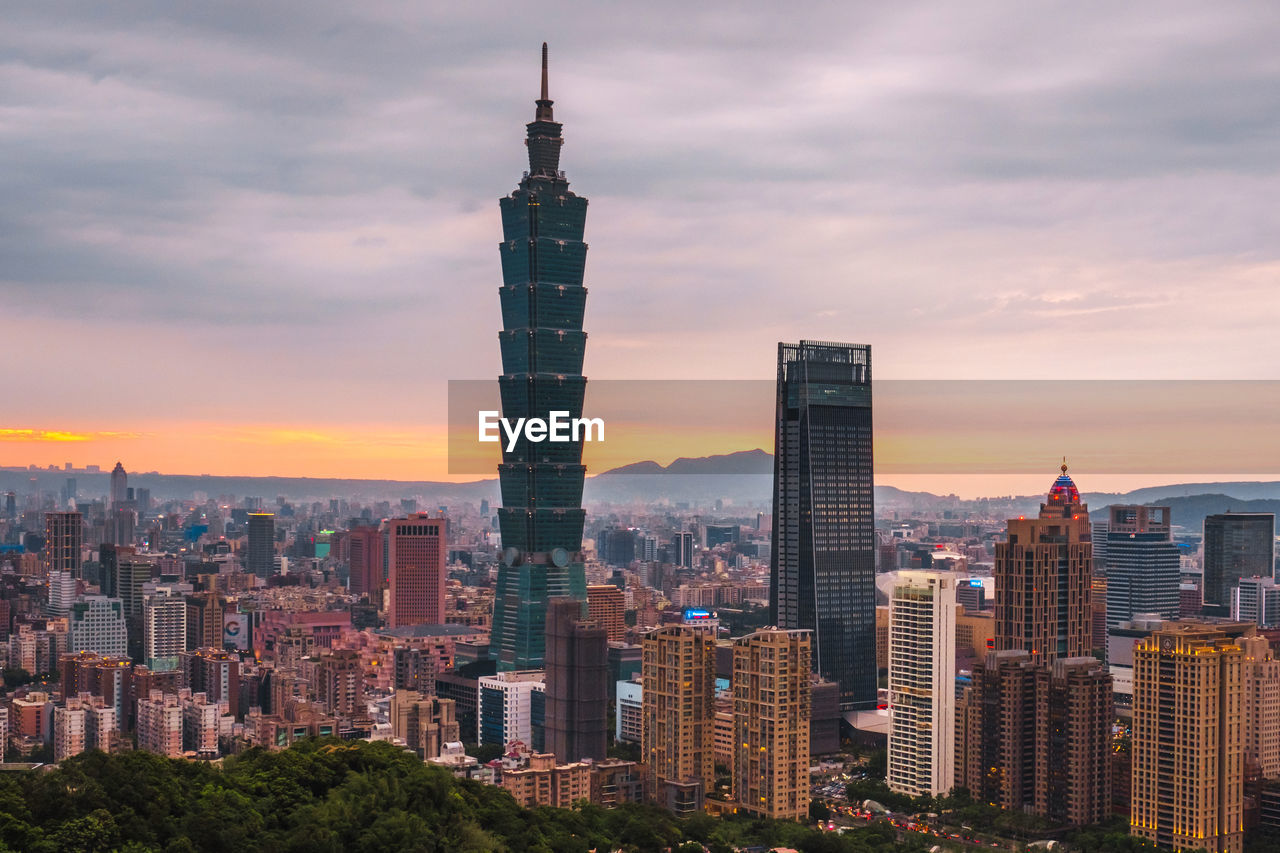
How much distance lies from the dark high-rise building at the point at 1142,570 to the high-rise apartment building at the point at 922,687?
88.6 feet

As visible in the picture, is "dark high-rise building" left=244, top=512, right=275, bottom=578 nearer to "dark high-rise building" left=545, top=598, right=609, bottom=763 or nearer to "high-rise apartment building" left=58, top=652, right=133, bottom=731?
"high-rise apartment building" left=58, top=652, right=133, bottom=731

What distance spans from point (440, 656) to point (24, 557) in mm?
31385

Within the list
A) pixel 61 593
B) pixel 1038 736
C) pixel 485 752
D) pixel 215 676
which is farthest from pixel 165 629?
pixel 1038 736

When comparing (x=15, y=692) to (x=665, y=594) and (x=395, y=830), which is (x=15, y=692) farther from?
(x=665, y=594)

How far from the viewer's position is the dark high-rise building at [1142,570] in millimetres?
61031

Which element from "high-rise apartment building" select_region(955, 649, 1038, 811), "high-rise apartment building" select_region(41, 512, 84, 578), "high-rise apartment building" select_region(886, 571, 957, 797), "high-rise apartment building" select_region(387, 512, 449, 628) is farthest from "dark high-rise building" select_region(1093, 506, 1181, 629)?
"high-rise apartment building" select_region(41, 512, 84, 578)

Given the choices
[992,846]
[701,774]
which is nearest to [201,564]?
[701,774]

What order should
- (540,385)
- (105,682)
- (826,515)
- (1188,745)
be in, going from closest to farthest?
(1188,745) → (105,682) → (826,515) → (540,385)

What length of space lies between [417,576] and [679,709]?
41.4m

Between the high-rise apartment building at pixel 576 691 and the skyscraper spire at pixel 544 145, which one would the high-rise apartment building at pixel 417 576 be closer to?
the skyscraper spire at pixel 544 145

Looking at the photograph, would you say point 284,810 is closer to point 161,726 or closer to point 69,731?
point 161,726

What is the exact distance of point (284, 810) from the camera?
59.1ft

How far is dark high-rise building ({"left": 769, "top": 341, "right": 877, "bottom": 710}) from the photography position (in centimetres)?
4878

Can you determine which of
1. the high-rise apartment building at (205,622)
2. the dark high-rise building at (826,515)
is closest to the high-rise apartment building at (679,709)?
the dark high-rise building at (826,515)
